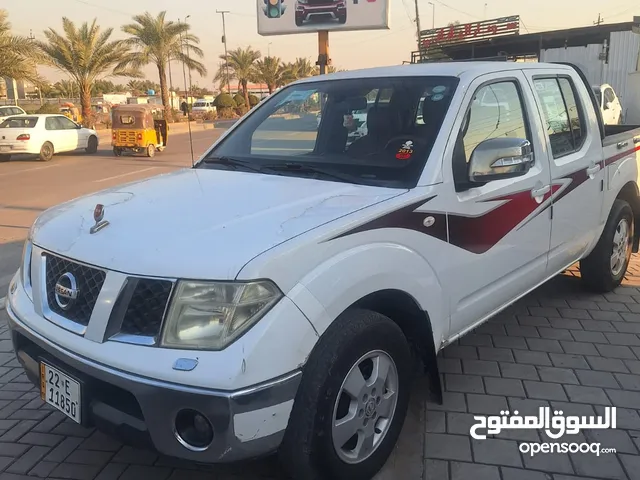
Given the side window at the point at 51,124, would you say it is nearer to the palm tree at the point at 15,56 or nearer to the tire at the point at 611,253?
the palm tree at the point at 15,56

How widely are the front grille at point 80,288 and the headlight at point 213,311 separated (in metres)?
0.38

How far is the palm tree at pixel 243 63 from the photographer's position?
52125mm

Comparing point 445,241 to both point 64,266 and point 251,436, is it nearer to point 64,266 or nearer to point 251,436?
point 251,436

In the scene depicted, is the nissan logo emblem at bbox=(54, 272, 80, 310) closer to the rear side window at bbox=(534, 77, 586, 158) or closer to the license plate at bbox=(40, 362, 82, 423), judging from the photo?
the license plate at bbox=(40, 362, 82, 423)

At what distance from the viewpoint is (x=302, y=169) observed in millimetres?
3293

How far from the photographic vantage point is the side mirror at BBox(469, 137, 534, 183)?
9.94 feet

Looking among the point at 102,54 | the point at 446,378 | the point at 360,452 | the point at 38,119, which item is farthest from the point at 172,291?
the point at 102,54

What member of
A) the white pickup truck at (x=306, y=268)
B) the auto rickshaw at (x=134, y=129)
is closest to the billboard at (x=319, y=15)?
the auto rickshaw at (x=134, y=129)


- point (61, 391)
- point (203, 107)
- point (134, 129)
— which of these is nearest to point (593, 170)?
point (61, 391)

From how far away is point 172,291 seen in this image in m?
2.19

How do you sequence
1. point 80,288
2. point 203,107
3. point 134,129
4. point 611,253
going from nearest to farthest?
point 80,288, point 611,253, point 134,129, point 203,107

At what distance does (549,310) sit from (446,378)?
165cm

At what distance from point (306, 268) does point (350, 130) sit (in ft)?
5.07

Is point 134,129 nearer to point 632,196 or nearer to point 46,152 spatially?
point 46,152
